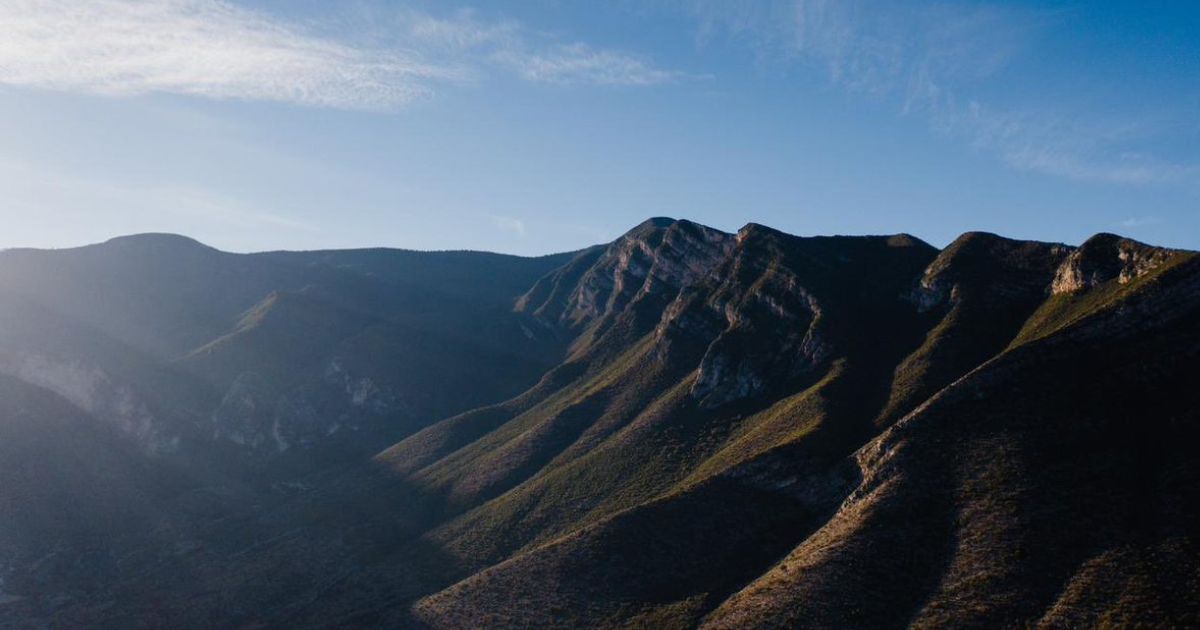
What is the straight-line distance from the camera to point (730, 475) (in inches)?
4028

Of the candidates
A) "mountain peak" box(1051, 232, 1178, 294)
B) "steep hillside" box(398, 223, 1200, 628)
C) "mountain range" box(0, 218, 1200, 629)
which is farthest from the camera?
"mountain peak" box(1051, 232, 1178, 294)

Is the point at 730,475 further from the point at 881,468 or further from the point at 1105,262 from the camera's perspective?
the point at 1105,262

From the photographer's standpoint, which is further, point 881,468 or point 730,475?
point 730,475

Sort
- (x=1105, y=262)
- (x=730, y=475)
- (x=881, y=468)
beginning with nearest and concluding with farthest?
1. (x=881, y=468)
2. (x=730, y=475)
3. (x=1105, y=262)

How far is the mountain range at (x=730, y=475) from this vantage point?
2844 inches

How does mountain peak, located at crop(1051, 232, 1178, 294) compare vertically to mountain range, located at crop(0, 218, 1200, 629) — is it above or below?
above

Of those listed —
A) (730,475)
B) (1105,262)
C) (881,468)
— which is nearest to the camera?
(881,468)

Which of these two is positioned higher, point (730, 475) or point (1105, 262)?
point (1105, 262)

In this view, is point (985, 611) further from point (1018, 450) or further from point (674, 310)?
point (674, 310)

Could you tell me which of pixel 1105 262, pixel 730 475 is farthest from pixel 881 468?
pixel 1105 262

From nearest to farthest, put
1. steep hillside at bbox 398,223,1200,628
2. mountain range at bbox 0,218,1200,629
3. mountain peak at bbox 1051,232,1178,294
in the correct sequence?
steep hillside at bbox 398,223,1200,628 → mountain range at bbox 0,218,1200,629 → mountain peak at bbox 1051,232,1178,294

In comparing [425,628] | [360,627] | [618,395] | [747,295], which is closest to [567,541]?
Result: [425,628]

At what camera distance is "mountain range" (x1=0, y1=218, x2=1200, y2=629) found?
237 feet

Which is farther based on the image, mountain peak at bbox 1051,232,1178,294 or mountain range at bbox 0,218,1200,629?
mountain peak at bbox 1051,232,1178,294
